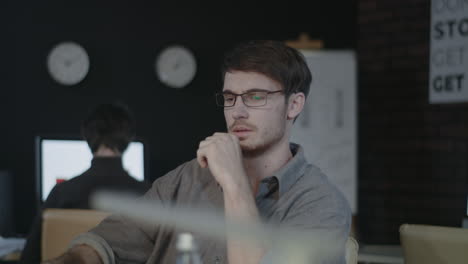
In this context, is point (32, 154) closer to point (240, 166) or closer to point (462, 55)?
point (462, 55)

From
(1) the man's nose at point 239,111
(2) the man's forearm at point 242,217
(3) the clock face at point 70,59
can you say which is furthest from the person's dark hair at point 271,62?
(3) the clock face at point 70,59

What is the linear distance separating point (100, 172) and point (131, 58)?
2.38 meters

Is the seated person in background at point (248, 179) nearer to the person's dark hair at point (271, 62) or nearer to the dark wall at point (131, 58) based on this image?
the person's dark hair at point (271, 62)

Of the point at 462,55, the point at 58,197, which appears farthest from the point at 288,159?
the point at 462,55

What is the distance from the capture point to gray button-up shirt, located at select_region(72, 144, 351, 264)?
157 cm

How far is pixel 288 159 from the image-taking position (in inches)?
69.8

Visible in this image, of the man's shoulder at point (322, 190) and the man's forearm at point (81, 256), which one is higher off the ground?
the man's shoulder at point (322, 190)

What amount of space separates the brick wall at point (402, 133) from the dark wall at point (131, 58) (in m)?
0.78

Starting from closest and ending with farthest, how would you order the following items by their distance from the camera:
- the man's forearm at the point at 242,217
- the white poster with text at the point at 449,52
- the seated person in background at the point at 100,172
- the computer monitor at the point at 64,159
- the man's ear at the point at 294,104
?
the man's forearm at the point at 242,217 → the man's ear at the point at 294,104 → the seated person in background at the point at 100,172 → the white poster with text at the point at 449,52 → the computer monitor at the point at 64,159

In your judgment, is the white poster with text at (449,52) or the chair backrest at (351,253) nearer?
the chair backrest at (351,253)

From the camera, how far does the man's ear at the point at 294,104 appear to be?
173 cm

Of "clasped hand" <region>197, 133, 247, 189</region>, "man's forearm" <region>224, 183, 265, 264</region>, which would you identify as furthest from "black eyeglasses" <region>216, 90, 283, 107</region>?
"man's forearm" <region>224, 183, 265, 264</region>

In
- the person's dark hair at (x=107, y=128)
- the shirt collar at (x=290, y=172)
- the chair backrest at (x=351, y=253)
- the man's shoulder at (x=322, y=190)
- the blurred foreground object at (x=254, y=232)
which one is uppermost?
the person's dark hair at (x=107, y=128)

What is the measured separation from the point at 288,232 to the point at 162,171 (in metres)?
3.39
